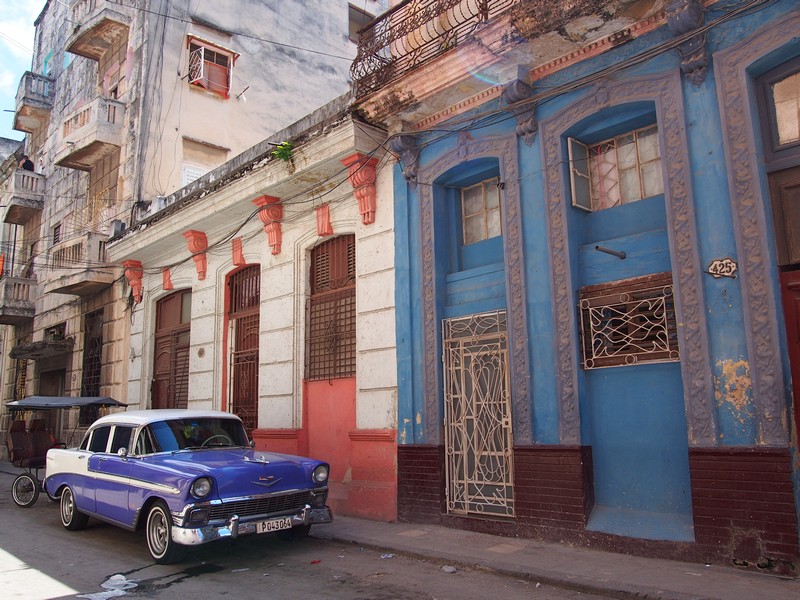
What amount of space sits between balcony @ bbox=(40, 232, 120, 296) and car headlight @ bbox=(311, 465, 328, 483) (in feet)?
36.7

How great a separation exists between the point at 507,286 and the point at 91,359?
44.4 ft

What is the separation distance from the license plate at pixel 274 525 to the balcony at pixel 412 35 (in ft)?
18.6

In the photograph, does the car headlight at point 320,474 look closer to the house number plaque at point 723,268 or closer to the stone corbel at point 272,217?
the house number plaque at point 723,268

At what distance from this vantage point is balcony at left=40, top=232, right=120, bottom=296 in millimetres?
16203

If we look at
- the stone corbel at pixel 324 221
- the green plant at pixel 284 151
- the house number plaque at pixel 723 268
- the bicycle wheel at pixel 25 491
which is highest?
the green plant at pixel 284 151

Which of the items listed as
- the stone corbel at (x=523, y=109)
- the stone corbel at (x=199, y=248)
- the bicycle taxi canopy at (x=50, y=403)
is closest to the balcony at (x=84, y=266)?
the stone corbel at (x=199, y=248)

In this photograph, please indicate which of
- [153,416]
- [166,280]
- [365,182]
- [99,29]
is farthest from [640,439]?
[99,29]

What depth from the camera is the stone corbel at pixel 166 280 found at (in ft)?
48.0

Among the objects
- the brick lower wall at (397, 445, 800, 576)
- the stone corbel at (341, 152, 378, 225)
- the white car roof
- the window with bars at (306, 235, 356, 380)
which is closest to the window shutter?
the brick lower wall at (397, 445, 800, 576)

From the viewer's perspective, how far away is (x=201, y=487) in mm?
6375

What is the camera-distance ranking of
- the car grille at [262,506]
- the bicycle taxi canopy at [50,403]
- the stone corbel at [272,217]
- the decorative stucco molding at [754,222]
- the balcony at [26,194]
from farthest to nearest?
1. the balcony at [26,194]
2. the bicycle taxi canopy at [50,403]
3. the stone corbel at [272,217]
4. the car grille at [262,506]
5. the decorative stucco molding at [754,222]

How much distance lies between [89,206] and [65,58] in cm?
694

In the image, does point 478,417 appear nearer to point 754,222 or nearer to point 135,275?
point 754,222

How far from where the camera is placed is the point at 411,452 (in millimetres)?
8688
